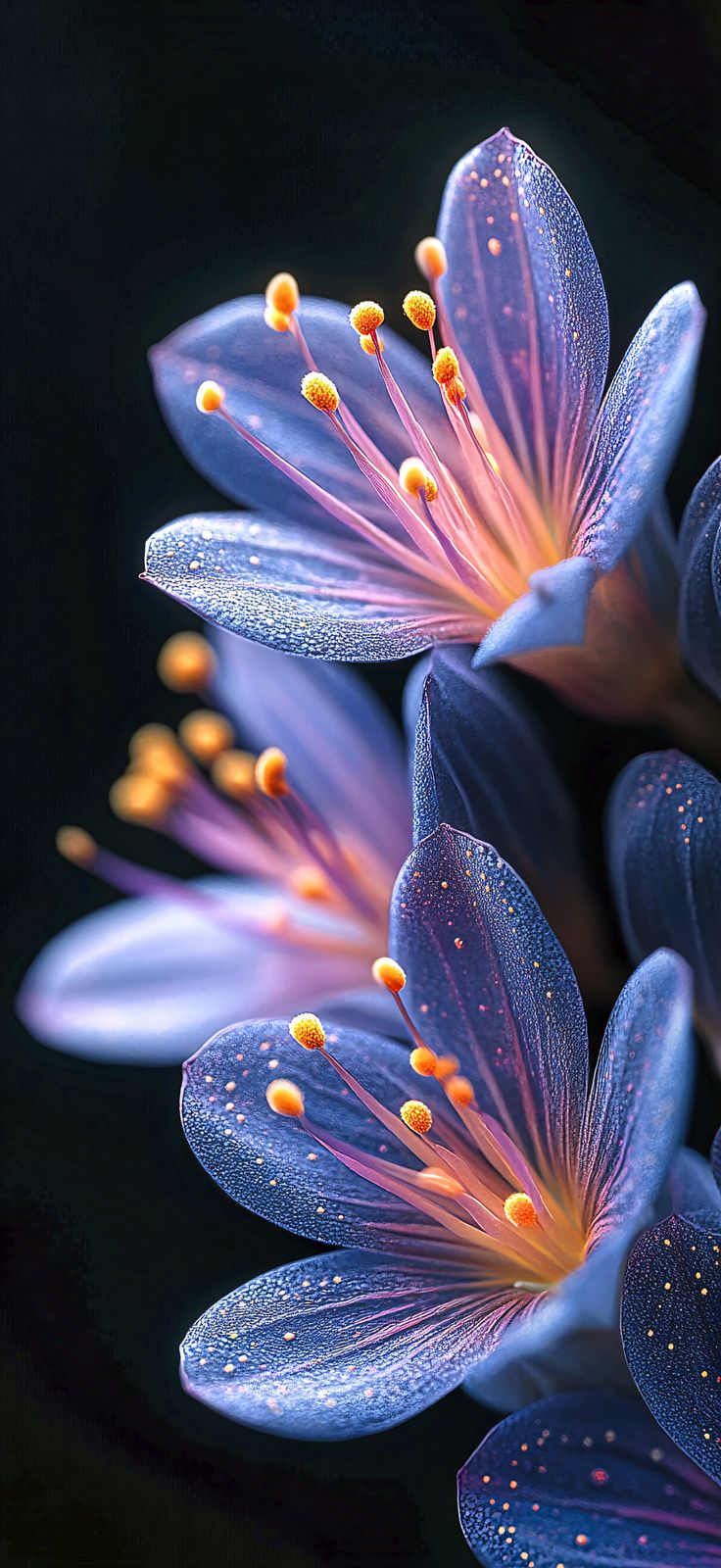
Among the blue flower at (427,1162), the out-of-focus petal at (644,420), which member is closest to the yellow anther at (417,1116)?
the blue flower at (427,1162)

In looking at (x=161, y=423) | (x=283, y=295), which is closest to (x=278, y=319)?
(x=283, y=295)

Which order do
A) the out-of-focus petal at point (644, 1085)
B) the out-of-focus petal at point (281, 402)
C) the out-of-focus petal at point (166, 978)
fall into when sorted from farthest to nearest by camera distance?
the out-of-focus petal at point (166, 978) → the out-of-focus petal at point (281, 402) → the out-of-focus petal at point (644, 1085)

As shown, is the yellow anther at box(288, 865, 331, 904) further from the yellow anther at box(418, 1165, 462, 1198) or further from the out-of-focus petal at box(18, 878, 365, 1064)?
the yellow anther at box(418, 1165, 462, 1198)

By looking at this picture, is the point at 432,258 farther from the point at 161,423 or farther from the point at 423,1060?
the point at 161,423

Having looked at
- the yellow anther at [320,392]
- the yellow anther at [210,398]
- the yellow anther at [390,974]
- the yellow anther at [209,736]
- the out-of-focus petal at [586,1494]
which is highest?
the yellow anther at [210,398]

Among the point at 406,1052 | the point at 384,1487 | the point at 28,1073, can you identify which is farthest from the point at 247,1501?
the point at 406,1052

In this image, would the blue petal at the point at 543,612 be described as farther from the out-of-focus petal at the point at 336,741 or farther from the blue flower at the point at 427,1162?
the out-of-focus petal at the point at 336,741

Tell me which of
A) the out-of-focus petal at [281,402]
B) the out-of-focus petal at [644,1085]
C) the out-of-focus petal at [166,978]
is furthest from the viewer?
the out-of-focus petal at [166,978]

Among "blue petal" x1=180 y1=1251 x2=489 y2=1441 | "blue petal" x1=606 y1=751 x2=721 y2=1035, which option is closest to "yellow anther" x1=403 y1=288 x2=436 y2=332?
"blue petal" x1=606 y1=751 x2=721 y2=1035
